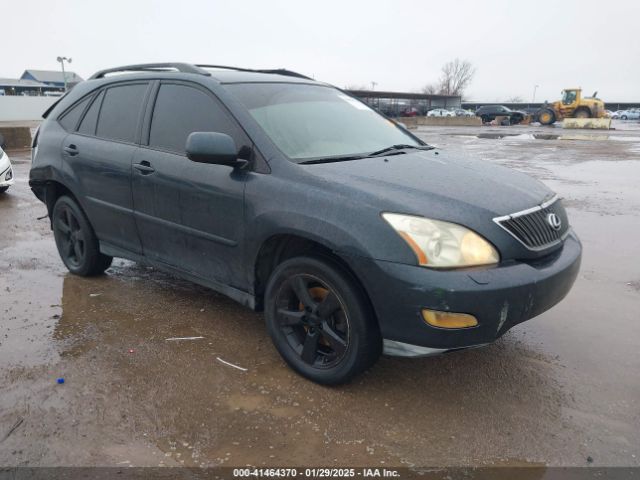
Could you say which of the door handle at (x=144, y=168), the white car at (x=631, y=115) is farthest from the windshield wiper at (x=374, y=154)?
the white car at (x=631, y=115)

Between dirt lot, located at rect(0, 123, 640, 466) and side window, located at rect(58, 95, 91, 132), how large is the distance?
1.40m

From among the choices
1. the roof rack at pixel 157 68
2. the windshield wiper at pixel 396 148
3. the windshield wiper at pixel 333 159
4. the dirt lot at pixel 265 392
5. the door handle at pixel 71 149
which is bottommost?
the dirt lot at pixel 265 392

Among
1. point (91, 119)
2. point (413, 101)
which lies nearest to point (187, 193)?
point (91, 119)

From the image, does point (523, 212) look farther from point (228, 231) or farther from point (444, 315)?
point (228, 231)

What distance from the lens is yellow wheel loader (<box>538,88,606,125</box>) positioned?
39.1 metres

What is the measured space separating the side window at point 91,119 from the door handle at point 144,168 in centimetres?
84

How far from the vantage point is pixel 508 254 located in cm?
262

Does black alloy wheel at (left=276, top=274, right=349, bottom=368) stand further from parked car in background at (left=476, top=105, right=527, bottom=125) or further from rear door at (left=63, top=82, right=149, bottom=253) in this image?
parked car in background at (left=476, top=105, right=527, bottom=125)

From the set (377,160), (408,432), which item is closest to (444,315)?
(408,432)

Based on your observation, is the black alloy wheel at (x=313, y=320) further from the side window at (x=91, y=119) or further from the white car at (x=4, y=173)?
the white car at (x=4, y=173)

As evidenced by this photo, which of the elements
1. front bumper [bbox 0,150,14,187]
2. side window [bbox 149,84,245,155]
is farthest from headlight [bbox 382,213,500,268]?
front bumper [bbox 0,150,14,187]

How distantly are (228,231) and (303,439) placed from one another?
135 cm

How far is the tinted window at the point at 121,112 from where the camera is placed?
156 inches

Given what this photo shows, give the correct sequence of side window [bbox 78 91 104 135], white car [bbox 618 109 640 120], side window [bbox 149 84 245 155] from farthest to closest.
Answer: white car [bbox 618 109 640 120] → side window [bbox 78 91 104 135] → side window [bbox 149 84 245 155]
